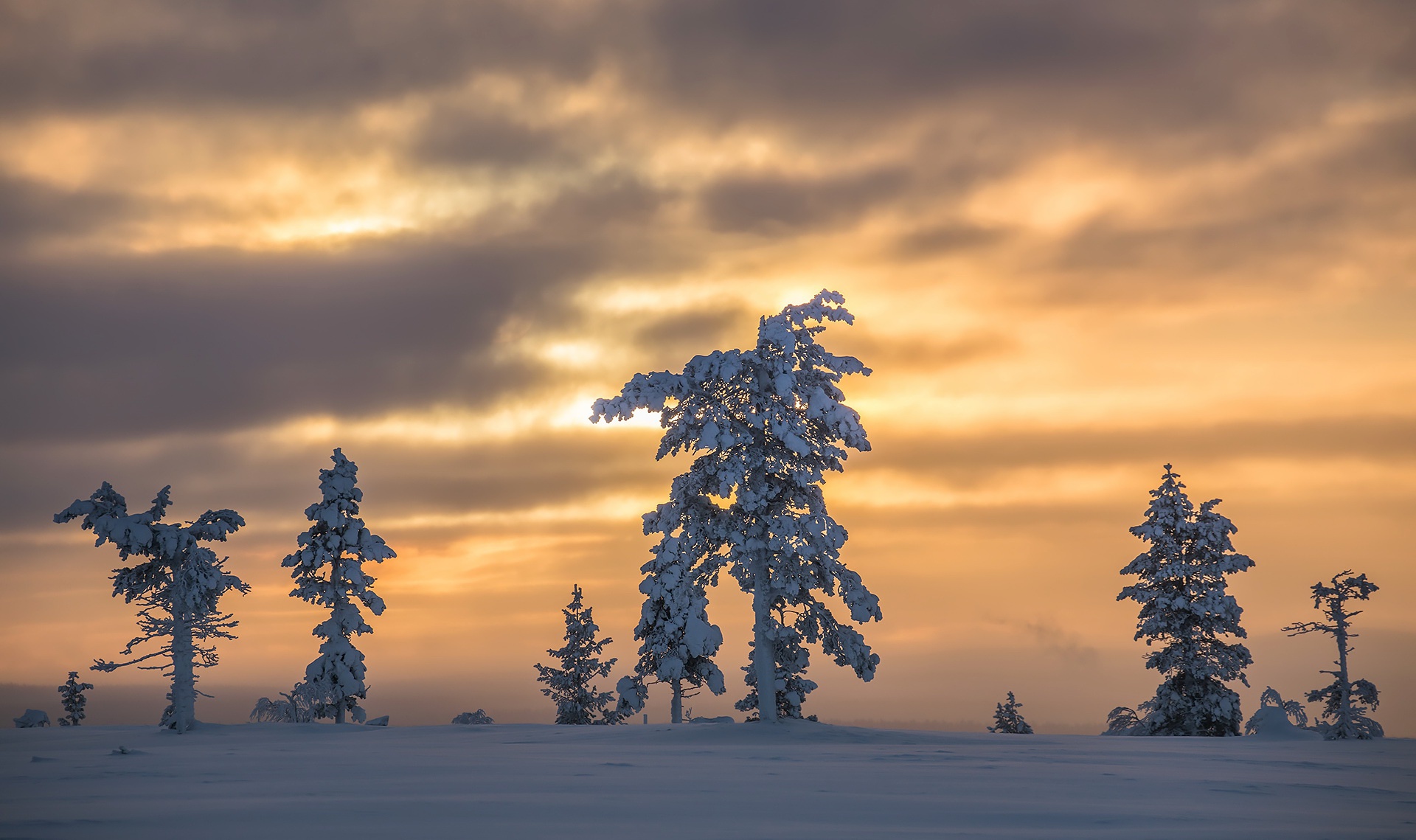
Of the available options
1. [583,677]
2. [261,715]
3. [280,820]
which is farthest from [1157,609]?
[261,715]

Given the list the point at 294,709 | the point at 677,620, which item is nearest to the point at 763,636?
the point at 677,620

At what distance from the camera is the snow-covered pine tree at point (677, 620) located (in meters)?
31.0

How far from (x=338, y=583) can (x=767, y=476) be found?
18.2 metres

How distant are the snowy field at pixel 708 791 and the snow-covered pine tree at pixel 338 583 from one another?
58.9 feet

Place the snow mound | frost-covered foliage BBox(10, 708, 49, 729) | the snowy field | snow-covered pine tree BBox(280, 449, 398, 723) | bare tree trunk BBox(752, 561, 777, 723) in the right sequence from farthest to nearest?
frost-covered foliage BBox(10, 708, 49, 729) → snow-covered pine tree BBox(280, 449, 398, 723) → bare tree trunk BBox(752, 561, 777, 723) → the snow mound → the snowy field

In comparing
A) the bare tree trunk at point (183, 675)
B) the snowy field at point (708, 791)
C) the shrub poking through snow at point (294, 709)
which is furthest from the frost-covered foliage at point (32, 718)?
the snowy field at point (708, 791)

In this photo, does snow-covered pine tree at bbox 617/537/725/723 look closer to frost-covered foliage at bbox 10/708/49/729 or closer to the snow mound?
the snow mound

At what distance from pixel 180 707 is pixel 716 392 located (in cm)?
1999

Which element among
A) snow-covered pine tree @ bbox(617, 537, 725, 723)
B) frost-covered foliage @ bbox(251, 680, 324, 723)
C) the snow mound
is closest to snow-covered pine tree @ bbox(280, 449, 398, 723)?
frost-covered foliage @ bbox(251, 680, 324, 723)

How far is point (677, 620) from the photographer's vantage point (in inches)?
1222

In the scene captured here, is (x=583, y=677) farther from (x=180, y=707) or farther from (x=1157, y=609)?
(x=1157, y=609)

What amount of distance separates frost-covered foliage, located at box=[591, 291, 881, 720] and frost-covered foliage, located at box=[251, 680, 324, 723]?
51.8 feet

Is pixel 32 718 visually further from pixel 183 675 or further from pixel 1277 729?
pixel 1277 729

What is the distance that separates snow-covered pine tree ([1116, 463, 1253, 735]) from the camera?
41.1 metres
